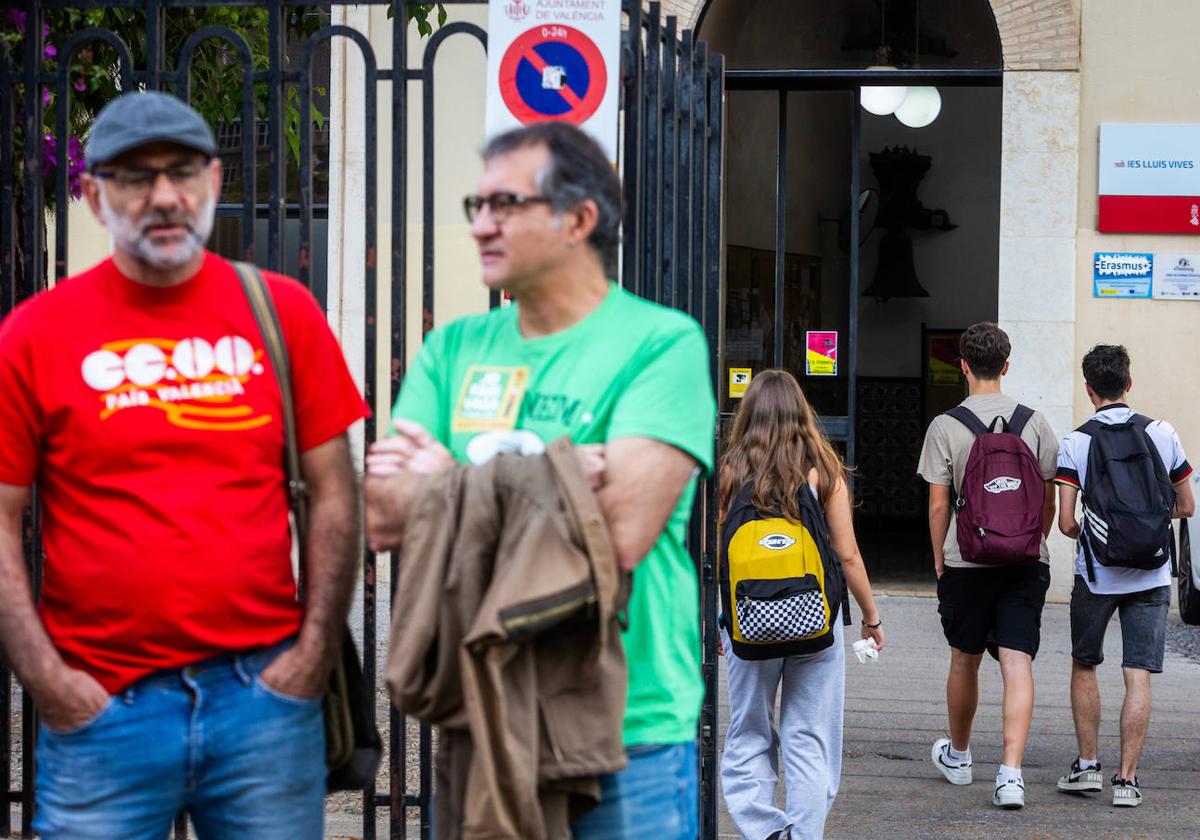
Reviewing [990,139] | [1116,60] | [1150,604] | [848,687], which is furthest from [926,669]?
[990,139]

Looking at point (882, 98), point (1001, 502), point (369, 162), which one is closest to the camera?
point (369, 162)

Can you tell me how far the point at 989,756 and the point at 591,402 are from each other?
519cm

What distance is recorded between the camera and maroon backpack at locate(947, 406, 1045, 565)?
661 centimetres

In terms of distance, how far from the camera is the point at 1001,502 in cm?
664

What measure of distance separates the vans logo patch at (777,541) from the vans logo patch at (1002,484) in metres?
1.40

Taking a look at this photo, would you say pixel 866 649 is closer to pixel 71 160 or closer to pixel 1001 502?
pixel 1001 502

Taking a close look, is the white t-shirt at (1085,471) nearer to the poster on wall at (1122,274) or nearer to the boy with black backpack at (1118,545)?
the boy with black backpack at (1118,545)

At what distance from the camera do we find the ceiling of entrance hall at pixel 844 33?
1272 cm

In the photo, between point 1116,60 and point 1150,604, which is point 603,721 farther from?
point 1116,60

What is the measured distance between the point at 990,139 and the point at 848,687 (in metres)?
8.61

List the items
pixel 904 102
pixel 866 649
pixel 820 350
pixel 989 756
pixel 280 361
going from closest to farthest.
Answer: pixel 280 361 → pixel 866 649 → pixel 989 756 → pixel 820 350 → pixel 904 102

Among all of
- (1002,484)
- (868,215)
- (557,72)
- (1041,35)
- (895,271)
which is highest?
(1041,35)

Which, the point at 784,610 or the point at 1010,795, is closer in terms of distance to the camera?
the point at 784,610

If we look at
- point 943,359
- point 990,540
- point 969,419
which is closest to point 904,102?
point 943,359
